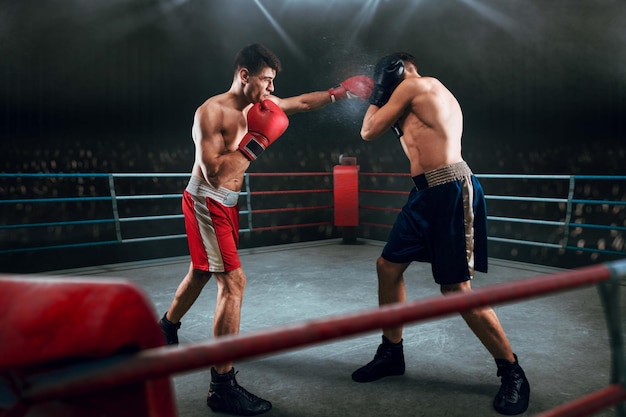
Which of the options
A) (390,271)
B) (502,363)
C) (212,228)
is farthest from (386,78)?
(502,363)

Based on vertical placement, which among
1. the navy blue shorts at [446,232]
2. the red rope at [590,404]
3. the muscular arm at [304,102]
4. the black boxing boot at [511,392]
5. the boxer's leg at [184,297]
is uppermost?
the muscular arm at [304,102]

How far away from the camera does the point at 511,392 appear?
5.28 feet

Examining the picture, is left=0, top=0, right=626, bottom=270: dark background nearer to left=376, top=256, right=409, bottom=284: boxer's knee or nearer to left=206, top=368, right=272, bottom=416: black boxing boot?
left=376, top=256, right=409, bottom=284: boxer's knee

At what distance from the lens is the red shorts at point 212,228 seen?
181 centimetres

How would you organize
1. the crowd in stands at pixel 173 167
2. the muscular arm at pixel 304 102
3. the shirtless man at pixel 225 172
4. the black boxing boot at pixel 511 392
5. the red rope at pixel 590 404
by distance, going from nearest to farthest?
the red rope at pixel 590 404
the black boxing boot at pixel 511 392
the shirtless man at pixel 225 172
the muscular arm at pixel 304 102
the crowd in stands at pixel 173 167

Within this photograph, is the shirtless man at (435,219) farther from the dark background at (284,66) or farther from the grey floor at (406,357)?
the dark background at (284,66)

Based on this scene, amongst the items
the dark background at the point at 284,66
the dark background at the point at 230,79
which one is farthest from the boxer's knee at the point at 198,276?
the dark background at the point at 284,66

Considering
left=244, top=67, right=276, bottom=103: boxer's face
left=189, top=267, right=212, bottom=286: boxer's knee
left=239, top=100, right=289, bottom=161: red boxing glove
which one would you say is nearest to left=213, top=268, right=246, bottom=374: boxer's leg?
left=189, top=267, right=212, bottom=286: boxer's knee

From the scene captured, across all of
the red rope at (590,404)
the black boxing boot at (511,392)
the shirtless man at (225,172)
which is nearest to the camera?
the red rope at (590,404)

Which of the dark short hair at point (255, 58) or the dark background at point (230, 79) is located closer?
the dark short hair at point (255, 58)

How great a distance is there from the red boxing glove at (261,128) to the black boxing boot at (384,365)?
3.13 ft

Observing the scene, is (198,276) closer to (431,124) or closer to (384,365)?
(384,365)

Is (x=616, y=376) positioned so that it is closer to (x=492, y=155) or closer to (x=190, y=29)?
(x=492, y=155)

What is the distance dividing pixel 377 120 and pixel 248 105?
0.57 metres
